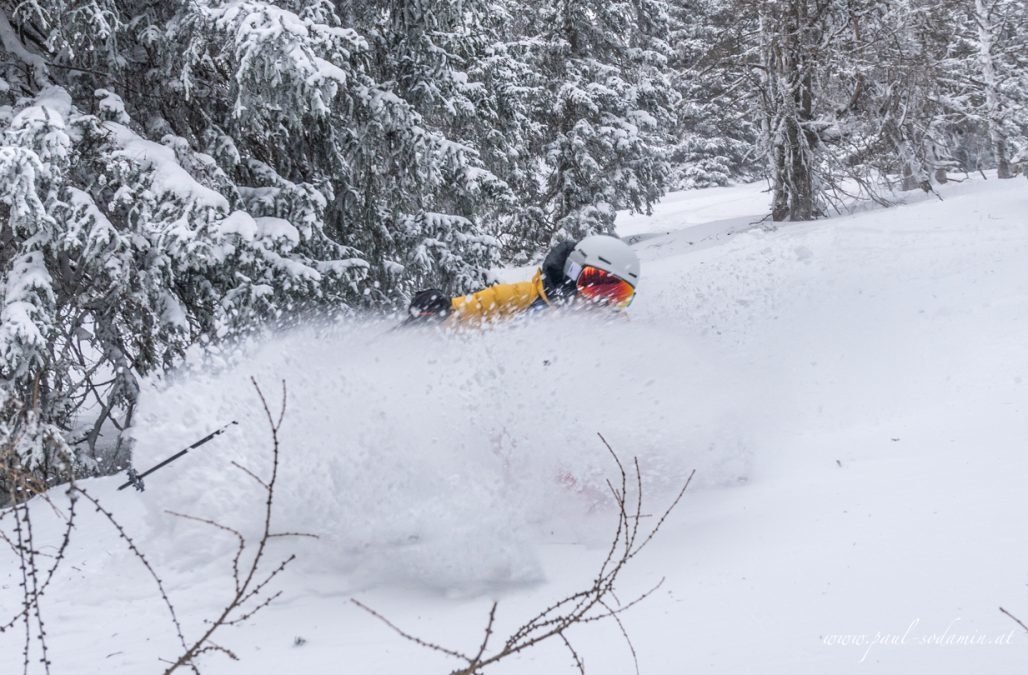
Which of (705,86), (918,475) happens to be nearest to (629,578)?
(918,475)

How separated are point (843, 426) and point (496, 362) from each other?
270cm

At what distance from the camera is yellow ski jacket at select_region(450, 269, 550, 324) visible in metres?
6.68

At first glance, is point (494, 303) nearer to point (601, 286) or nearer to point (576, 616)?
point (601, 286)

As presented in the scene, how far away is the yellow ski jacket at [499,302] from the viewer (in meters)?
6.68

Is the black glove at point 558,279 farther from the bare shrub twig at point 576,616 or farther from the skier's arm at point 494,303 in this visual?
the bare shrub twig at point 576,616

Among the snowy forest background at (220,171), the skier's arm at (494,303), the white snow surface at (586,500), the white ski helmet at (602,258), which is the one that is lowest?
the white snow surface at (586,500)

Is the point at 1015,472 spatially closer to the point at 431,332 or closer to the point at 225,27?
the point at 431,332

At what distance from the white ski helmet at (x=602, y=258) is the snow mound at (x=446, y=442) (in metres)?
0.41

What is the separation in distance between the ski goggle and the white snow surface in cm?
21

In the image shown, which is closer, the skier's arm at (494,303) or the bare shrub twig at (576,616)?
the bare shrub twig at (576,616)

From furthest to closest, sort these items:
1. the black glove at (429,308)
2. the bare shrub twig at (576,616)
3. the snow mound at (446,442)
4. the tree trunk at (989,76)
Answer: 1. the tree trunk at (989,76)
2. the black glove at (429,308)
3. the snow mound at (446,442)
4. the bare shrub twig at (576,616)

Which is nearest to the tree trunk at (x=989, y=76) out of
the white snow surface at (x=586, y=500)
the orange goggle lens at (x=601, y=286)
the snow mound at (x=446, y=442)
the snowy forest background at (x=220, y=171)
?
the snowy forest background at (x=220, y=171)

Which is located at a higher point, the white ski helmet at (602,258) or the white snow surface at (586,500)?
the white ski helmet at (602,258)

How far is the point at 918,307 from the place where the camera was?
30.9ft
